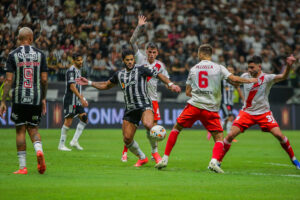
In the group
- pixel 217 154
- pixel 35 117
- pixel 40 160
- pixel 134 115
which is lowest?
pixel 217 154

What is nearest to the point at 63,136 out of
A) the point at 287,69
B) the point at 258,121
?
the point at 258,121

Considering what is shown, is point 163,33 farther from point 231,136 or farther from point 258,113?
point 231,136

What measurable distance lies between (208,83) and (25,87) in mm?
3324

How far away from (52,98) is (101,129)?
2.59m

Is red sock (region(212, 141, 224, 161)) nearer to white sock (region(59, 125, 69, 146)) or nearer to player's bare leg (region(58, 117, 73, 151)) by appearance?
player's bare leg (region(58, 117, 73, 151))

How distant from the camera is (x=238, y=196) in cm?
721

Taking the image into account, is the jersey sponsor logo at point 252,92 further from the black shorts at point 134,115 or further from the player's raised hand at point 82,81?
the player's raised hand at point 82,81

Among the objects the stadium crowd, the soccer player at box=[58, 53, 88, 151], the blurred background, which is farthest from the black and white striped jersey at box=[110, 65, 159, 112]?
the stadium crowd

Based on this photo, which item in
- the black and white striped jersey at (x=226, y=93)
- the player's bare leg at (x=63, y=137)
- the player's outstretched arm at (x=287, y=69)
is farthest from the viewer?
the black and white striped jersey at (x=226, y=93)

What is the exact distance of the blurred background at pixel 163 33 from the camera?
23.7 metres

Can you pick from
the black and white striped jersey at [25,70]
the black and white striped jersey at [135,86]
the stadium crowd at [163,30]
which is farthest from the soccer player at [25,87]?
the stadium crowd at [163,30]

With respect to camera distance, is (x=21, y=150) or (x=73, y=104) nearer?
(x=21, y=150)

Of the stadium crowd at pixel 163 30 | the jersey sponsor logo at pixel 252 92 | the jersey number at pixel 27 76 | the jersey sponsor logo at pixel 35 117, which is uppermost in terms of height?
the stadium crowd at pixel 163 30

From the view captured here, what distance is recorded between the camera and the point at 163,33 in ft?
89.9
